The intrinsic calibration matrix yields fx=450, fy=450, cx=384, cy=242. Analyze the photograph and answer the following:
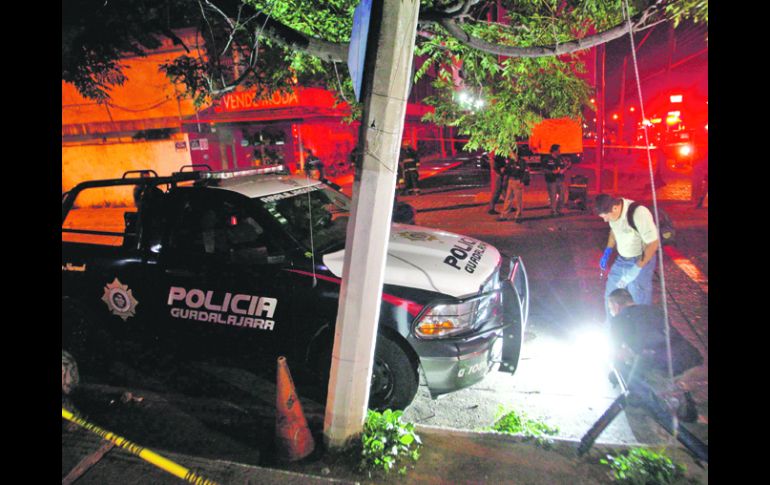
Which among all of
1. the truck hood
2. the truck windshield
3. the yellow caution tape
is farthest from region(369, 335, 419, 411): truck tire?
the yellow caution tape

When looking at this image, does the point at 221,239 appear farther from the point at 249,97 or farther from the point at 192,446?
the point at 249,97

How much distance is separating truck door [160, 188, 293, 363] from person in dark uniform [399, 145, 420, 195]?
12.3m

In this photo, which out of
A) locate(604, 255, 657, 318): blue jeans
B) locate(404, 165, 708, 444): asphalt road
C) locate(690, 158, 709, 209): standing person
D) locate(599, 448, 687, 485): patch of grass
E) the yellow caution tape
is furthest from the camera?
locate(690, 158, 709, 209): standing person

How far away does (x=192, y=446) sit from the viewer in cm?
334

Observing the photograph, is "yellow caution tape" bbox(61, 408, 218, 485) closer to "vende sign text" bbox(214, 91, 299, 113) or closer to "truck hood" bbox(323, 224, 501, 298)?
"truck hood" bbox(323, 224, 501, 298)

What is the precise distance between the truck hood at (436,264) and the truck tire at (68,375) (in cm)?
252

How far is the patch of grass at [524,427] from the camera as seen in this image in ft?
10.5

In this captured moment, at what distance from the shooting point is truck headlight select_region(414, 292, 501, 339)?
3.41 m

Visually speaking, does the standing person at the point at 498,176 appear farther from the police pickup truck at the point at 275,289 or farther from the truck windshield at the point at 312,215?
the truck windshield at the point at 312,215

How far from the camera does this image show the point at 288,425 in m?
3.09

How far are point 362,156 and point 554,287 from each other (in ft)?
15.8

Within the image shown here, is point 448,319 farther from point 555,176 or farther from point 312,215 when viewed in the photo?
point 555,176

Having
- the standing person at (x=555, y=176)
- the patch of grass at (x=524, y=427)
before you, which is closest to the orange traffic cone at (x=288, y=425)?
the patch of grass at (x=524, y=427)
